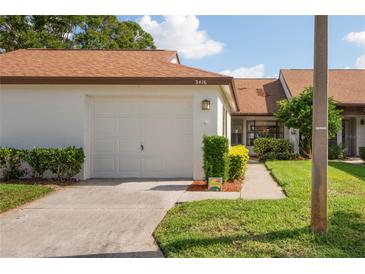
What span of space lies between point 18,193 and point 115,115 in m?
3.75

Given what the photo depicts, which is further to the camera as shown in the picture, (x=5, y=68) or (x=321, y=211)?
(x=5, y=68)

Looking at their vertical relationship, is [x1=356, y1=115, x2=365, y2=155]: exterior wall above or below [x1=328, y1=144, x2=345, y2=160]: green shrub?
above

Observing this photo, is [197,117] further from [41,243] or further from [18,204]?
[41,243]

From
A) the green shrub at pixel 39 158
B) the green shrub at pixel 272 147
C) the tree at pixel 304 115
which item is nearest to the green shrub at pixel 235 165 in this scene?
the green shrub at pixel 39 158

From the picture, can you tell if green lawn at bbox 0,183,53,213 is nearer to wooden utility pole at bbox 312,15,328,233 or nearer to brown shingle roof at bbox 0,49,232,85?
brown shingle roof at bbox 0,49,232,85

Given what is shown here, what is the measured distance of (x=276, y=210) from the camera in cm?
651

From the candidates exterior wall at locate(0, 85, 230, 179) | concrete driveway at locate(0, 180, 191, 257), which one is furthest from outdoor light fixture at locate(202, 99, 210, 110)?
concrete driveway at locate(0, 180, 191, 257)

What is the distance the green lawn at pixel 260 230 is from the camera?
462cm

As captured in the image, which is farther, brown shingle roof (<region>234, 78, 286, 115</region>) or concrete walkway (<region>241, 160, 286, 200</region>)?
brown shingle roof (<region>234, 78, 286, 115</region>)

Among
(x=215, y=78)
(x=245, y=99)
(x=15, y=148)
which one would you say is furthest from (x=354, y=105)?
(x=15, y=148)

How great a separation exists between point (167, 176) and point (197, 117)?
6.67 feet

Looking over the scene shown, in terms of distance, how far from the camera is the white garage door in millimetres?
10875

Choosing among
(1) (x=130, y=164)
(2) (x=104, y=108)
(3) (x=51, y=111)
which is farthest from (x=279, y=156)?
(3) (x=51, y=111)

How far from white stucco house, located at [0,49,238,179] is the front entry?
13124mm
